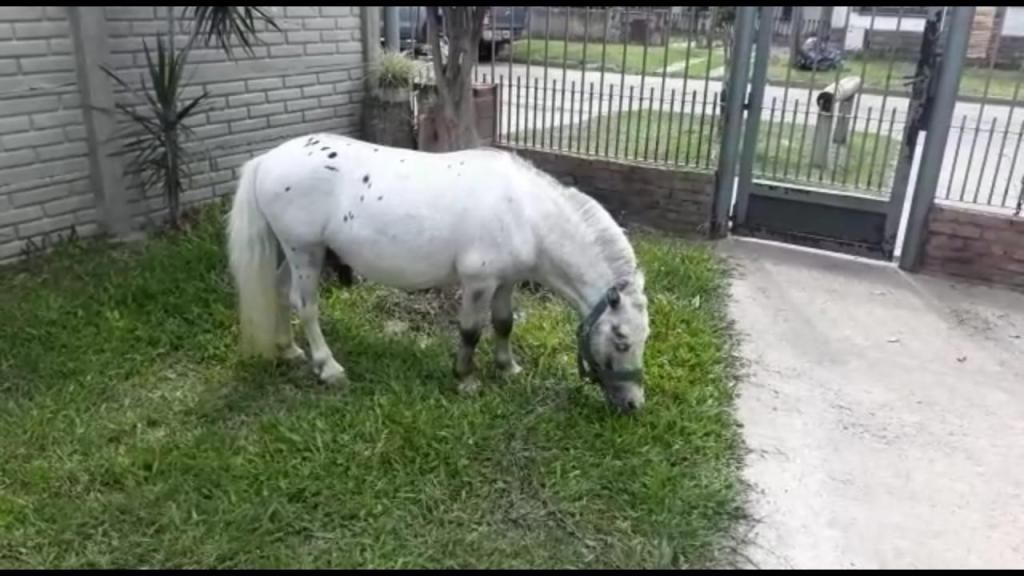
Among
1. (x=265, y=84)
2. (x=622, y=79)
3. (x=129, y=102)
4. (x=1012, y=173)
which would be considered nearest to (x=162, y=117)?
(x=129, y=102)

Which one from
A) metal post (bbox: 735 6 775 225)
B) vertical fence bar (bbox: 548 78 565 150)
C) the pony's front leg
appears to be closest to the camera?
the pony's front leg

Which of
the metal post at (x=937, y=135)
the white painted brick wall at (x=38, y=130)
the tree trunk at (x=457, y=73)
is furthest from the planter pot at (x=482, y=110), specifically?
the metal post at (x=937, y=135)

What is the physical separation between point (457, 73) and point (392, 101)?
206cm

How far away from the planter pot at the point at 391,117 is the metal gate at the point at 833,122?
6.88 ft

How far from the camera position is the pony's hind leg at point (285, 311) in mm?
3029

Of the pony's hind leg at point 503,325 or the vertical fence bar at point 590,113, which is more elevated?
the vertical fence bar at point 590,113

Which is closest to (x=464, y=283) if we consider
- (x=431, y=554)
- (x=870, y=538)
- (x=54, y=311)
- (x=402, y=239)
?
(x=402, y=239)

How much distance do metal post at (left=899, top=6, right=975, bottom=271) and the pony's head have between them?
2271mm

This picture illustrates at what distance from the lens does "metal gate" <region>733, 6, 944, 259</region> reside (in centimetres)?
407

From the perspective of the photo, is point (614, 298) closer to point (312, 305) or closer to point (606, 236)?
point (606, 236)

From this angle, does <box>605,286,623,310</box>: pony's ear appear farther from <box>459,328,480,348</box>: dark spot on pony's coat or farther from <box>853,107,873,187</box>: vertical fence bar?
<box>853,107,873,187</box>: vertical fence bar

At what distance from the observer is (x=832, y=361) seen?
3.32m

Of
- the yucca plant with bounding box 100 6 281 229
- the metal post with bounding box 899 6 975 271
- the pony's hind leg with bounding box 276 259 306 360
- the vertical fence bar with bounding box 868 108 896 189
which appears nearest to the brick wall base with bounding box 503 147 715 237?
the vertical fence bar with bounding box 868 108 896 189

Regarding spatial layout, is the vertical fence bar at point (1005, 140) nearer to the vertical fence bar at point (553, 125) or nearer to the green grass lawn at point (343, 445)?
the green grass lawn at point (343, 445)
